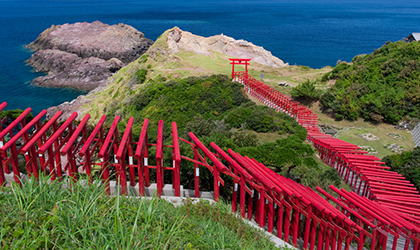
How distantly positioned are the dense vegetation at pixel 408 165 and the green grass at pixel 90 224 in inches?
428

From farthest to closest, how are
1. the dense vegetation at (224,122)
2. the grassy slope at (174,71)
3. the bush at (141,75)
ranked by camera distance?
the bush at (141,75), the grassy slope at (174,71), the dense vegetation at (224,122)

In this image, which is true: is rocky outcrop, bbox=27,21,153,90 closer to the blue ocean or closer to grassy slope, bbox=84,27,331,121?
the blue ocean

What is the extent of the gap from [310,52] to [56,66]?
59381 millimetres

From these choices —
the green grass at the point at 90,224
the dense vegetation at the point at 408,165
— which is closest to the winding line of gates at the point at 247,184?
the green grass at the point at 90,224

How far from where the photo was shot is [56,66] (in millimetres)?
59375

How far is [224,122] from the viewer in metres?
19.7

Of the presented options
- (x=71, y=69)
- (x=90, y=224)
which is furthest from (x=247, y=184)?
(x=71, y=69)

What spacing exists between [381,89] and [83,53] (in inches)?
2278

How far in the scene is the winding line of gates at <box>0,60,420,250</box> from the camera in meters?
6.27

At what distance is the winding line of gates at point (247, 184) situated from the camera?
6273 millimetres

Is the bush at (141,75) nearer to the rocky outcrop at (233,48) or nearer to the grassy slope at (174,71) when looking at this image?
the grassy slope at (174,71)

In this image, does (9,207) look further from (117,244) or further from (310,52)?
(310,52)

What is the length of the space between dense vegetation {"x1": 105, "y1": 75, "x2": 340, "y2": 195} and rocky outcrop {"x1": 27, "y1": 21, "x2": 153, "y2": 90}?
26217 mm

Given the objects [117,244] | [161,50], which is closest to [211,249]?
[117,244]
